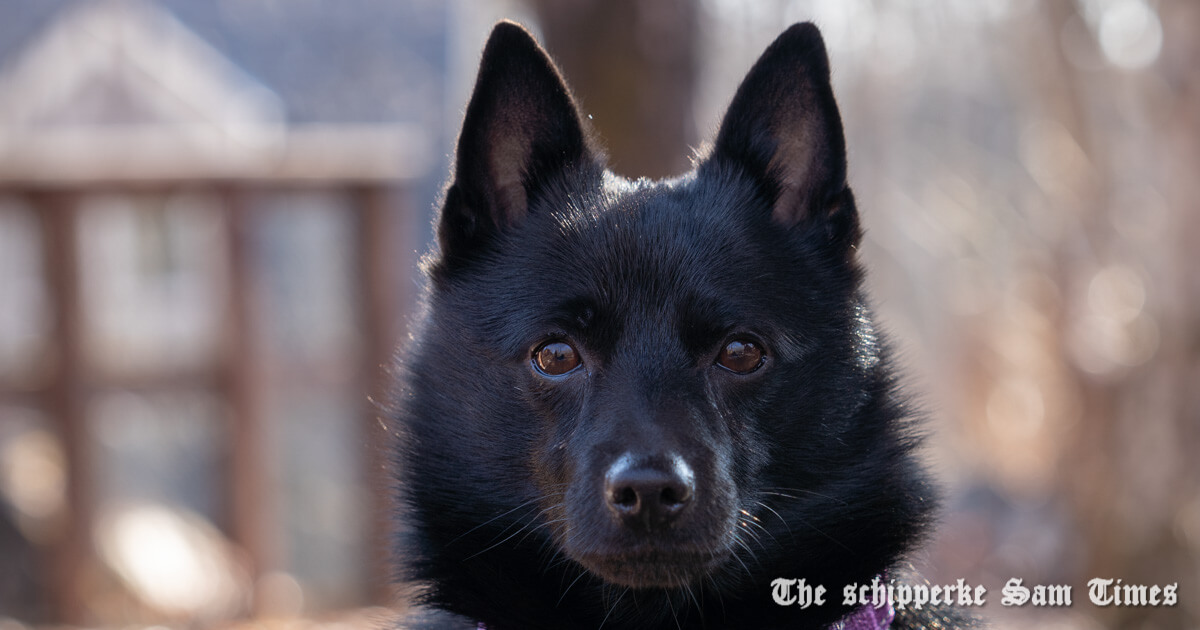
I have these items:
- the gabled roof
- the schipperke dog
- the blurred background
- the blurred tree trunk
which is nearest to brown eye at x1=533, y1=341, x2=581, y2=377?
the schipperke dog

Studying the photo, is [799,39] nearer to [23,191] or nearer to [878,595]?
[878,595]

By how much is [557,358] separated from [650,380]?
25 cm

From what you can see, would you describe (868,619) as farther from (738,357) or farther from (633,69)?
(633,69)

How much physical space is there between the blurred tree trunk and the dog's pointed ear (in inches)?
96.7

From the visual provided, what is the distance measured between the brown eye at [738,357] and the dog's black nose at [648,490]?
365mm

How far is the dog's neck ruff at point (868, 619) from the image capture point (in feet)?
7.50

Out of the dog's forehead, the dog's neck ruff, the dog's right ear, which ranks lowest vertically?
the dog's neck ruff

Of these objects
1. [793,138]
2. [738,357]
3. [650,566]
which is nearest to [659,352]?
[738,357]

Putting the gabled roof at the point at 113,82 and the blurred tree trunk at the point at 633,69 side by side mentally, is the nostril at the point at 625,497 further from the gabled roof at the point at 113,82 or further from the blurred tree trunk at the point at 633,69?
the gabled roof at the point at 113,82

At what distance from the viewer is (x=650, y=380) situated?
2264 mm

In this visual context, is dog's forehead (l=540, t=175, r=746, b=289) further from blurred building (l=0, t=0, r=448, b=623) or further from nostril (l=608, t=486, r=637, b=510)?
blurred building (l=0, t=0, r=448, b=623)

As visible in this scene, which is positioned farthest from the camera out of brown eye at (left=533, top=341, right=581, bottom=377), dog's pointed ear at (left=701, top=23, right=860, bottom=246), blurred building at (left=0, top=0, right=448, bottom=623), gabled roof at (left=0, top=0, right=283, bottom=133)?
gabled roof at (left=0, top=0, right=283, bottom=133)

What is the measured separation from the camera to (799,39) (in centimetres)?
252

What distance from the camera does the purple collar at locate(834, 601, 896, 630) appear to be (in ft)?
7.50
